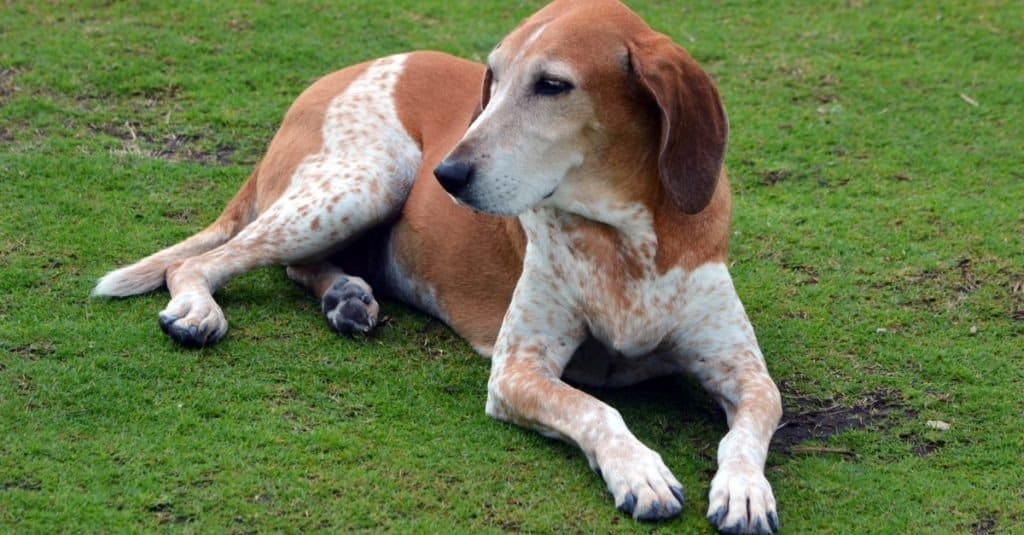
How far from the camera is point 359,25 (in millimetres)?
8680

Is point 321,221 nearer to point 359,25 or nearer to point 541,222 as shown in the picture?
point 541,222

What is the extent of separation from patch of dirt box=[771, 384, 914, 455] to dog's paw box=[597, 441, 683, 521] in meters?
0.66

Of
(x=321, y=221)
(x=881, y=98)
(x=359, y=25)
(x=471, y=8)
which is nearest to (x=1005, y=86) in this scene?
(x=881, y=98)

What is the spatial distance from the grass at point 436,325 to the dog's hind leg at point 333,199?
0.17 meters

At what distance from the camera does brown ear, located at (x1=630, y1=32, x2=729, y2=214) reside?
14.1 ft

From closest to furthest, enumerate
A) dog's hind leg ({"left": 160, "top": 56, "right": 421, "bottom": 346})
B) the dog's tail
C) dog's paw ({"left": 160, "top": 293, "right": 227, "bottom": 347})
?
dog's paw ({"left": 160, "top": 293, "right": 227, "bottom": 347}) → the dog's tail → dog's hind leg ({"left": 160, "top": 56, "right": 421, "bottom": 346})

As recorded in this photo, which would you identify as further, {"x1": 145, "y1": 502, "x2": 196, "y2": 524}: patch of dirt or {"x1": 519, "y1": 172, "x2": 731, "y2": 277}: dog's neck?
{"x1": 519, "y1": 172, "x2": 731, "y2": 277}: dog's neck

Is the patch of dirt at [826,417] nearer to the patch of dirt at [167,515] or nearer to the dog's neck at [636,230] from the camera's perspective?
the dog's neck at [636,230]

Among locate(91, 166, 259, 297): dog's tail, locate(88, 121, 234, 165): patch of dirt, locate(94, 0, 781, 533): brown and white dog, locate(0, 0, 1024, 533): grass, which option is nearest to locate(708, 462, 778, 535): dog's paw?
locate(94, 0, 781, 533): brown and white dog

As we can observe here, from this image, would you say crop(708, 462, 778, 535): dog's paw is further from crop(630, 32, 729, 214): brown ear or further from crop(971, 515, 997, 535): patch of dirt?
crop(630, 32, 729, 214): brown ear

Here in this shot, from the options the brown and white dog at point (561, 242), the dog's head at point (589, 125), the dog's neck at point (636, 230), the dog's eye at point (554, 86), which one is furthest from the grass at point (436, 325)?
the dog's eye at point (554, 86)

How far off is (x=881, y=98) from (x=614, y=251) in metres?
3.91

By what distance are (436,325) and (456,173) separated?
1479mm

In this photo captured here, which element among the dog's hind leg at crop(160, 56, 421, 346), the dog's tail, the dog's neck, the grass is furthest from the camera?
the dog's hind leg at crop(160, 56, 421, 346)
